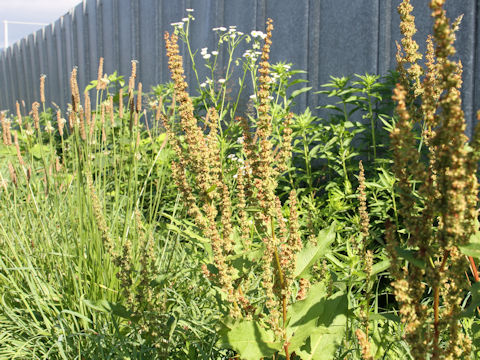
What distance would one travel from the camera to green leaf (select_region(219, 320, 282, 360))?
3.64 feet

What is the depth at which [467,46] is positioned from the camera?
3150 millimetres

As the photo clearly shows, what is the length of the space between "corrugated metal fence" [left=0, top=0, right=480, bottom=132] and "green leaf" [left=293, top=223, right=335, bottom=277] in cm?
224

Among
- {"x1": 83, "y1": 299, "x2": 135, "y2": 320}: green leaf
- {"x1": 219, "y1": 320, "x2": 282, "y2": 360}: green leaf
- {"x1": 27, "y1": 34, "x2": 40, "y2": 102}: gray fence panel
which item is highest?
{"x1": 27, "y1": 34, "x2": 40, "y2": 102}: gray fence panel

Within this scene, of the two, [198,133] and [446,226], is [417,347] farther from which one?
[198,133]

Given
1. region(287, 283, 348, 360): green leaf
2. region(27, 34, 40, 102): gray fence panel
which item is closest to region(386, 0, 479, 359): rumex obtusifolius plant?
region(287, 283, 348, 360): green leaf

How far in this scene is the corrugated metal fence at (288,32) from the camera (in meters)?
3.38

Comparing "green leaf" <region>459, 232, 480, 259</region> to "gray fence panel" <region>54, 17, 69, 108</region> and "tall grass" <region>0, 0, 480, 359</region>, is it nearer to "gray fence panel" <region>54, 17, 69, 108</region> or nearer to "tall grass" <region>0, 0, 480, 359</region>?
"tall grass" <region>0, 0, 480, 359</region>

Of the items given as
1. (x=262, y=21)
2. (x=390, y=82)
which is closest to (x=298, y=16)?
(x=262, y=21)

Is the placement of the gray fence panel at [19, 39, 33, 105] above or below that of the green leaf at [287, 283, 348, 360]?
above

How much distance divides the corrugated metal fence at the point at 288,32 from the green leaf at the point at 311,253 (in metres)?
2.24

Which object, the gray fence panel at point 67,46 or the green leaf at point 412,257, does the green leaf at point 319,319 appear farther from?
the gray fence panel at point 67,46

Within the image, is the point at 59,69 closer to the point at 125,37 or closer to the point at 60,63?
the point at 60,63

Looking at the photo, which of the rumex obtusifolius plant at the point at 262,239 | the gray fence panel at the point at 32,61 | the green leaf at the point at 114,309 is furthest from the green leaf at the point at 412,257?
the gray fence panel at the point at 32,61

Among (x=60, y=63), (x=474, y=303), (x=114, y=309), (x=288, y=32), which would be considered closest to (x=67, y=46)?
(x=60, y=63)
